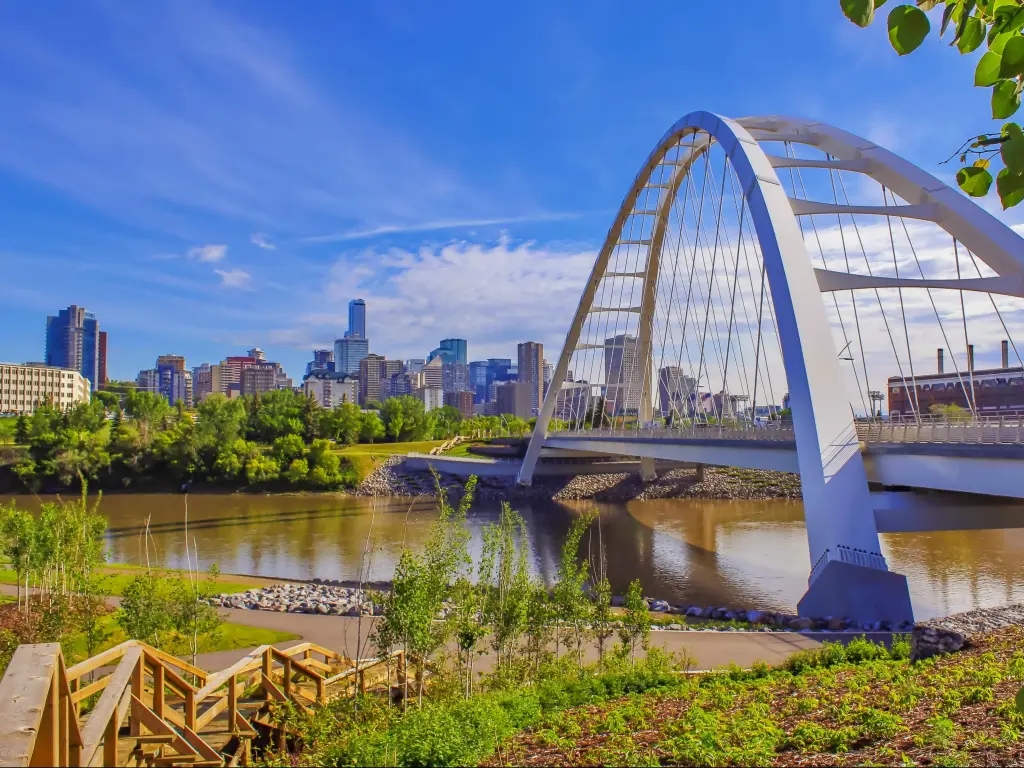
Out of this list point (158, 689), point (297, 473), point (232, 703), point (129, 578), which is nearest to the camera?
point (158, 689)

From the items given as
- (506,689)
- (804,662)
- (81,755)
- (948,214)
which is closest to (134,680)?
(81,755)

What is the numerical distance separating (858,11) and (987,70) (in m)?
0.36

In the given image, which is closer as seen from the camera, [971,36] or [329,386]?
[971,36]

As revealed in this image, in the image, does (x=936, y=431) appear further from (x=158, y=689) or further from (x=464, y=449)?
(x=464, y=449)

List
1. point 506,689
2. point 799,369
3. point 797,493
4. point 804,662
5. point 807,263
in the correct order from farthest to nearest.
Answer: point 797,493 → point 807,263 → point 799,369 → point 804,662 → point 506,689

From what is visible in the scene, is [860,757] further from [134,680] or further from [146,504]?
[146,504]

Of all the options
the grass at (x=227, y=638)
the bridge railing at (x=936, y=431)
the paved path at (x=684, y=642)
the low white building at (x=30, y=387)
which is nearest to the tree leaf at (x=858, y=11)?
the paved path at (x=684, y=642)

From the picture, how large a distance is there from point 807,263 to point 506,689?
14.3 meters

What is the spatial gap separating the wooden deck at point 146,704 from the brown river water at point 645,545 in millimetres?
3936

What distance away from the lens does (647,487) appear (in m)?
52.9

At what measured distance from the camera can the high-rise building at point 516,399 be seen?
538 ft

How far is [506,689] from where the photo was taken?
33.4 feet

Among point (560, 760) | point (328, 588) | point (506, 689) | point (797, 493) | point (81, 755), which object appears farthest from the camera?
point (797, 493)

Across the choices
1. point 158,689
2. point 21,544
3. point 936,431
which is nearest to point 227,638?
point 21,544
